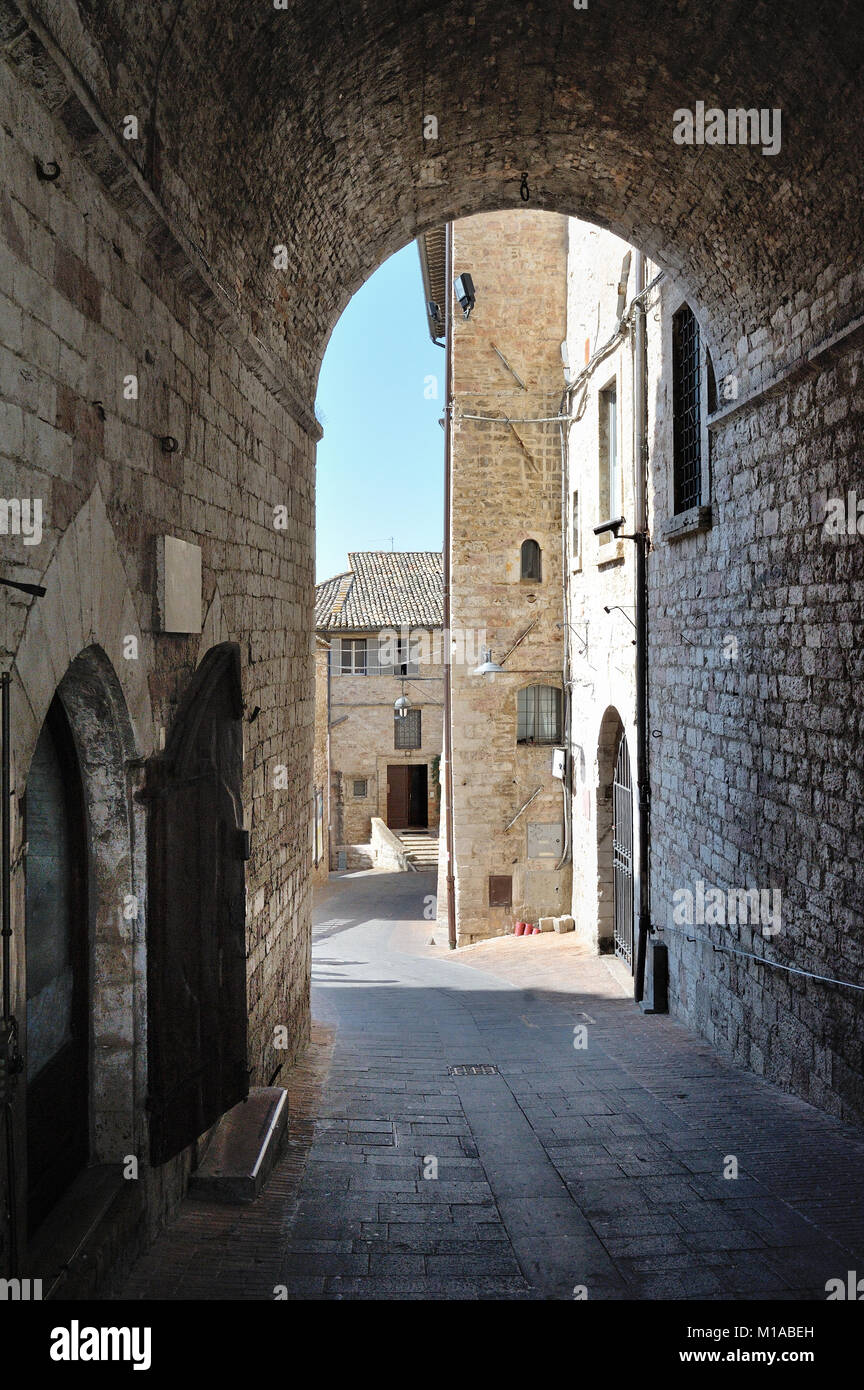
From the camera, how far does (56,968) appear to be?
407cm

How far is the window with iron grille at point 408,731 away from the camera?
32.4 m

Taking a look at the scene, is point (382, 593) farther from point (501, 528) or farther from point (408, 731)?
point (501, 528)

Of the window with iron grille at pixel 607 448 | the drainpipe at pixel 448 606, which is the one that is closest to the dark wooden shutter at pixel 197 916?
the window with iron grille at pixel 607 448

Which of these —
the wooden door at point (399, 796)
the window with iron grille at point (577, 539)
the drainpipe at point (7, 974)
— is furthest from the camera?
the wooden door at point (399, 796)

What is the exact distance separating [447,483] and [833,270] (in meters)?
12.1

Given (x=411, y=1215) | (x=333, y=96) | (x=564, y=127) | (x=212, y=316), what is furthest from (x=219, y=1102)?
(x=564, y=127)

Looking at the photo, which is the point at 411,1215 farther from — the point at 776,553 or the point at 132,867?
the point at 776,553

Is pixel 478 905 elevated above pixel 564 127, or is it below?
below

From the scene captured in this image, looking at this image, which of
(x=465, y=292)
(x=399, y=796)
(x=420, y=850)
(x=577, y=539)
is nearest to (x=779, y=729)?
(x=577, y=539)

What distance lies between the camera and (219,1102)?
16.1 ft

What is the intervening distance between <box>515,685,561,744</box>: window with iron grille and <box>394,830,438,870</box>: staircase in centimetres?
1209

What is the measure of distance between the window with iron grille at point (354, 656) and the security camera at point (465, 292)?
53.5 feet

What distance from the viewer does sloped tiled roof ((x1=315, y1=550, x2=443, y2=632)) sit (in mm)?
32500

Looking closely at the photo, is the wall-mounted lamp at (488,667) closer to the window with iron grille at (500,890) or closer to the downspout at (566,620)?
the downspout at (566,620)
